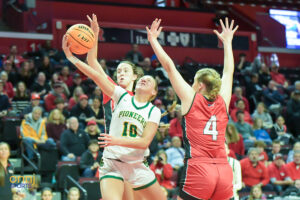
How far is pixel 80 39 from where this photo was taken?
5406mm

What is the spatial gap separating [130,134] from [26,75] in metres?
9.36

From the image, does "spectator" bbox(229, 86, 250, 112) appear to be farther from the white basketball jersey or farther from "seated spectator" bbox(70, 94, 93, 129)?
the white basketball jersey

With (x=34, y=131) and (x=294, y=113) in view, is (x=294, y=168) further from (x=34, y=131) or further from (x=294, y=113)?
(x=34, y=131)

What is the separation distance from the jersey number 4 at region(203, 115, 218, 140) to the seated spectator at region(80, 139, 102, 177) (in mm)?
6017

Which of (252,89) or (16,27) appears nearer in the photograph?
(252,89)

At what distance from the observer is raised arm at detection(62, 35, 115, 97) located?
5086 mm

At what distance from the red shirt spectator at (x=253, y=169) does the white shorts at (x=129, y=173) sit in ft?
20.4

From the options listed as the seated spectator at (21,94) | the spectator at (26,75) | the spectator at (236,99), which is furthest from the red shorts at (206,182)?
the spectator at (236,99)

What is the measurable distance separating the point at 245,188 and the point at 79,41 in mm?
6741

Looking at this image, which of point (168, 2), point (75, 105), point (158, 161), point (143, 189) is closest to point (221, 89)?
point (143, 189)

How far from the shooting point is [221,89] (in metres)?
5.22

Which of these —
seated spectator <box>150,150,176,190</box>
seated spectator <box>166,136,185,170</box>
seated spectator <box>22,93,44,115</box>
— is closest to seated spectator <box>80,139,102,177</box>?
seated spectator <box>150,150,176,190</box>

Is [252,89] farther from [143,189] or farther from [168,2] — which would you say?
[143,189]

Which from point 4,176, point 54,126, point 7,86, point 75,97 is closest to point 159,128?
point 4,176
